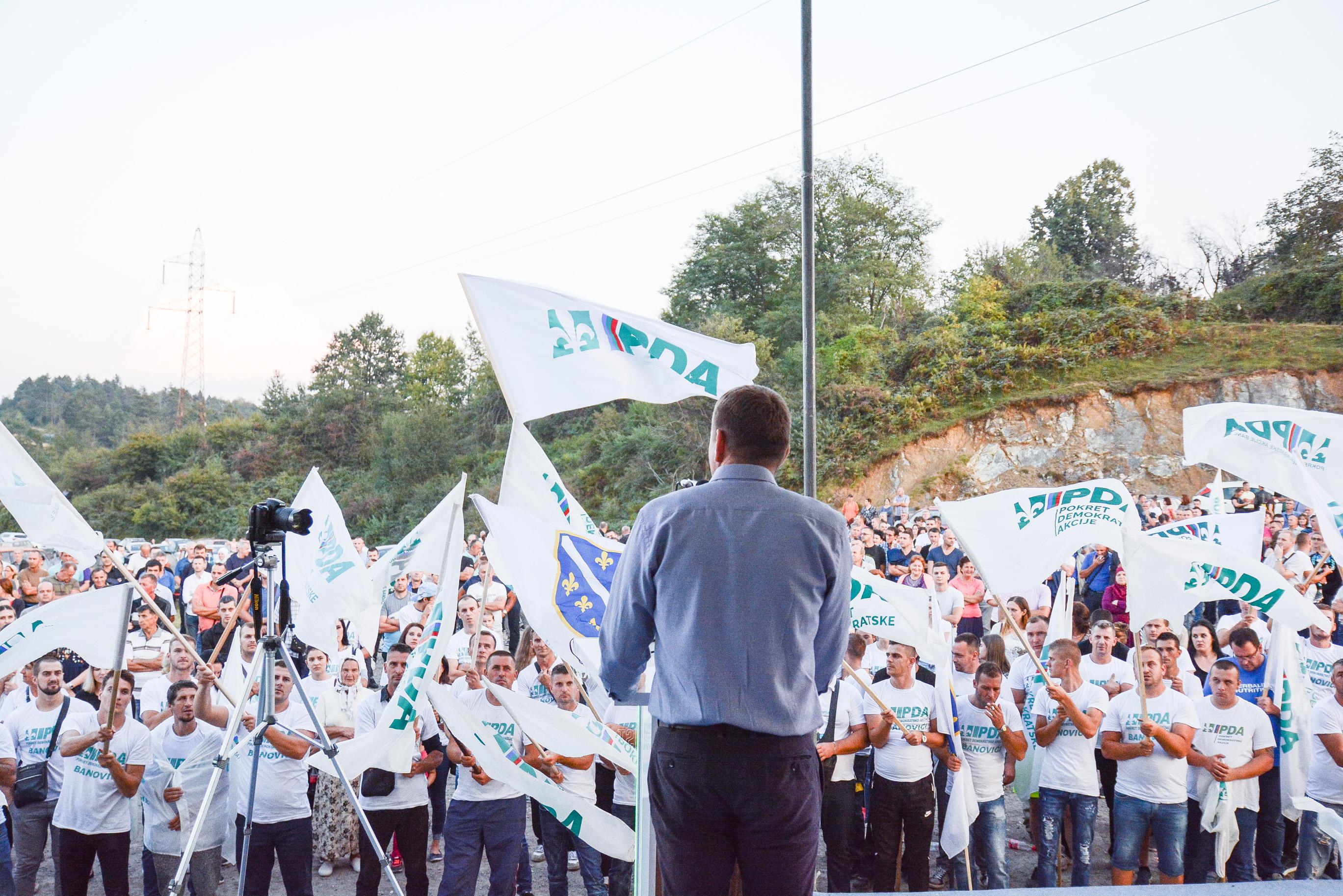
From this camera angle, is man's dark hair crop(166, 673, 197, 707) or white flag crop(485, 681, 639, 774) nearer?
white flag crop(485, 681, 639, 774)

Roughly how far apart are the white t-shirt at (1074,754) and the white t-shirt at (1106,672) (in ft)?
1.91

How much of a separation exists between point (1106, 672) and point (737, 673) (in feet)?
19.0

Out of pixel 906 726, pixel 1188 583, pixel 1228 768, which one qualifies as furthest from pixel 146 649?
pixel 1228 768

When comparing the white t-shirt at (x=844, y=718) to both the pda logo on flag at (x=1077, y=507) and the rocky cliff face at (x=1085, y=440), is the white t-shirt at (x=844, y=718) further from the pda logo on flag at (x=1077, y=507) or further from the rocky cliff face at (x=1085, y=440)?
the rocky cliff face at (x=1085, y=440)

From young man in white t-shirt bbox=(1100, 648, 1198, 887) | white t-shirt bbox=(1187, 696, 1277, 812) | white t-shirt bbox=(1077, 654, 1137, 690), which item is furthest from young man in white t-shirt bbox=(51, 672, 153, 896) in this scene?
white t-shirt bbox=(1187, 696, 1277, 812)

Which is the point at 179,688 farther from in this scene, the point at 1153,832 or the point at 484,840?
the point at 1153,832

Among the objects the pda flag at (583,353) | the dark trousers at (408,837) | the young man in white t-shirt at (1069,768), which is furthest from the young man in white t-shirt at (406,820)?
the young man in white t-shirt at (1069,768)

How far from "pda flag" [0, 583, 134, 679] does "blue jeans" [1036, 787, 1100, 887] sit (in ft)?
17.4

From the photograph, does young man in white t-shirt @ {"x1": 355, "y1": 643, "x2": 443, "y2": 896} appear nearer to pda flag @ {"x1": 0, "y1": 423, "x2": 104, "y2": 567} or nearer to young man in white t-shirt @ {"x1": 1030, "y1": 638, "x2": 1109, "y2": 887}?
pda flag @ {"x1": 0, "y1": 423, "x2": 104, "y2": 567}

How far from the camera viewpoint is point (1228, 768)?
607cm

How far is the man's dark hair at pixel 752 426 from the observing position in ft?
8.08

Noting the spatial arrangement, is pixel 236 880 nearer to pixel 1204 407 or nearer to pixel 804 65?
pixel 1204 407

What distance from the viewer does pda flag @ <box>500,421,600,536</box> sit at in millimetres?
5820

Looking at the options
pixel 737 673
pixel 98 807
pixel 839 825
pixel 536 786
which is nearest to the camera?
pixel 737 673
